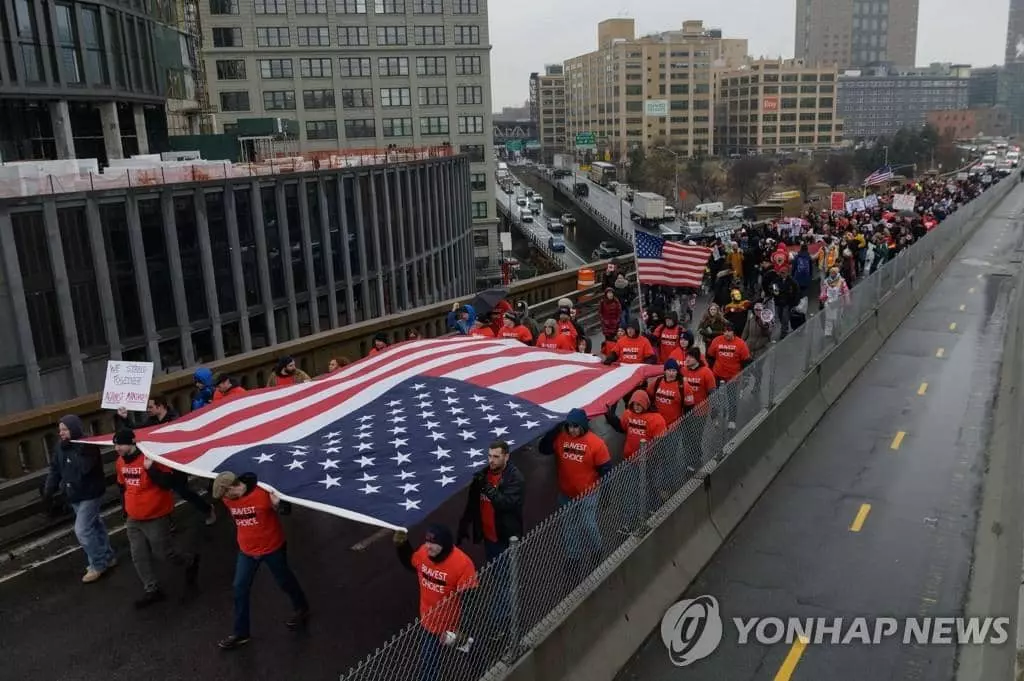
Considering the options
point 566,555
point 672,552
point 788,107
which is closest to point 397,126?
point 672,552

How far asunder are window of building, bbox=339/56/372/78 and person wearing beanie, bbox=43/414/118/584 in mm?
80947

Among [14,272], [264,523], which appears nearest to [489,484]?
[264,523]

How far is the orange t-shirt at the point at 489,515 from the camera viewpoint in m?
7.91

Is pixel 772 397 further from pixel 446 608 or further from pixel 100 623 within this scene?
pixel 100 623

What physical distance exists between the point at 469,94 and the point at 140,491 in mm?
82030

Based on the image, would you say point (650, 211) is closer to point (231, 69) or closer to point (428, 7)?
point (428, 7)

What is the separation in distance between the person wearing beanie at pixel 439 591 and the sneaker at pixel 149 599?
3.41 m

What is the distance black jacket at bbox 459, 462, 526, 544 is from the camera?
7.82 metres

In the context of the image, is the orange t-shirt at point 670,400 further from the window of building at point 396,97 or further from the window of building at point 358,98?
the window of building at point 358,98

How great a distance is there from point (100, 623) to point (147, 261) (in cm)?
2271

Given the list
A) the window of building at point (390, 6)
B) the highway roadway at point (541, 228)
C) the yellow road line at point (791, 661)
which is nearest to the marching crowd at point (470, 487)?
the yellow road line at point (791, 661)

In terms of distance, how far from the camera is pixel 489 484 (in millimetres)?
7906

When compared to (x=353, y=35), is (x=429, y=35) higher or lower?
lower

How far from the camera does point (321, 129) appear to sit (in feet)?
281
